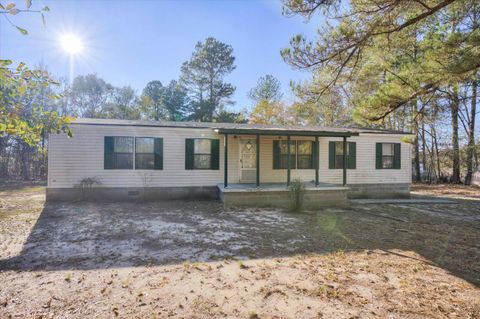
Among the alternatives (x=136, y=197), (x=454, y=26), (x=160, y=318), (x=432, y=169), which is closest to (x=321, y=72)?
(x=454, y=26)

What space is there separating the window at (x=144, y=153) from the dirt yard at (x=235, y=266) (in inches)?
107

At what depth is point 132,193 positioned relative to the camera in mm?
8961

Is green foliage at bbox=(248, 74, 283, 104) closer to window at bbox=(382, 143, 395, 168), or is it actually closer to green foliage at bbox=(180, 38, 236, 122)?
green foliage at bbox=(180, 38, 236, 122)

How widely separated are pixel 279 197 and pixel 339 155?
3898 millimetres

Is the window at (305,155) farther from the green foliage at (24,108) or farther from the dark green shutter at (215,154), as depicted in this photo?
the green foliage at (24,108)

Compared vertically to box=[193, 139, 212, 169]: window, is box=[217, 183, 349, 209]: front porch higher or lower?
lower

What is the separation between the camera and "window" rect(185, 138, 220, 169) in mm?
9336

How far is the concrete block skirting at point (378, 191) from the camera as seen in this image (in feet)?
34.3

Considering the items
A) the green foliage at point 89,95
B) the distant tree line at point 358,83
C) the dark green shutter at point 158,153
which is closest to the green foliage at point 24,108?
the distant tree line at point 358,83

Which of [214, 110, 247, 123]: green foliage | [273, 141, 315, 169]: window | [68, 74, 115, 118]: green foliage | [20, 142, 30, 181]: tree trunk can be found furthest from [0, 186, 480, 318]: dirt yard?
[68, 74, 115, 118]: green foliage

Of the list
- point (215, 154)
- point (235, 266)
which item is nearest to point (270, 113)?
point (215, 154)

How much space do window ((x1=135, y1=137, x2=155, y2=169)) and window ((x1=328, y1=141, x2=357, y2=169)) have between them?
23.3 feet

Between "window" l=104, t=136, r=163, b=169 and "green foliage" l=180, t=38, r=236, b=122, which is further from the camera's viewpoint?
"green foliage" l=180, t=38, r=236, b=122

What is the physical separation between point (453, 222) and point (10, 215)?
11.9 meters
